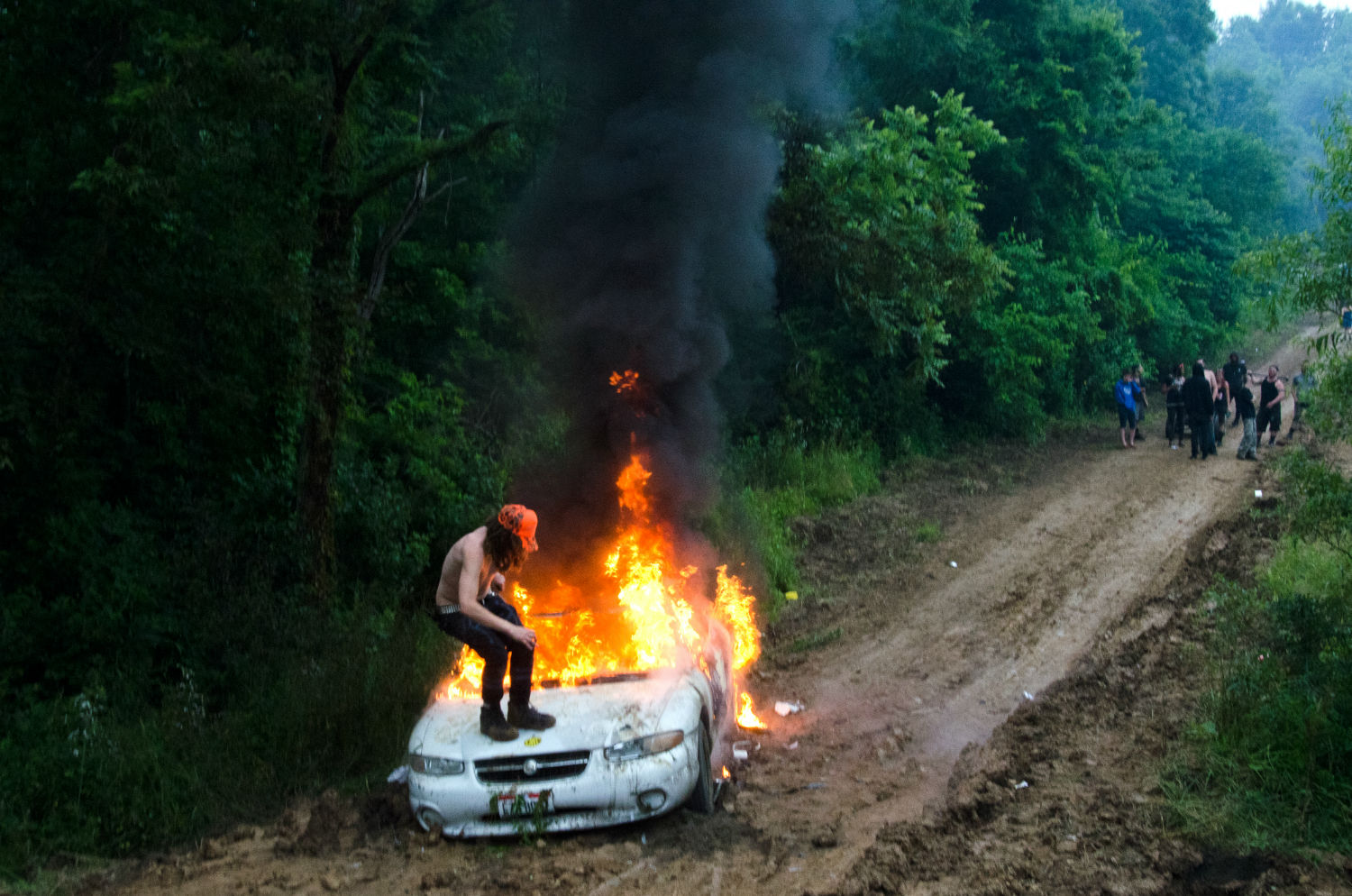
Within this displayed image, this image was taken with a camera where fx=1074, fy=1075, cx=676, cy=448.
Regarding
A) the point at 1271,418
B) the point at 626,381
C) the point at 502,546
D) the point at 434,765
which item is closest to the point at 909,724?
the point at 502,546

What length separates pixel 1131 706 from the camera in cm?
823

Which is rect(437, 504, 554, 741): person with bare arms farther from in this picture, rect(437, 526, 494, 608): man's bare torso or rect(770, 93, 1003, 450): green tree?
rect(770, 93, 1003, 450): green tree

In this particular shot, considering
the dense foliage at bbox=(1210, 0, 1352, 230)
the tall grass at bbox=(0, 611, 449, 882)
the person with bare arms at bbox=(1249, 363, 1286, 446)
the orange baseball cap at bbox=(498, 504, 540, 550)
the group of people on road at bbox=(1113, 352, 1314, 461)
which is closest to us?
the orange baseball cap at bbox=(498, 504, 540, 550)

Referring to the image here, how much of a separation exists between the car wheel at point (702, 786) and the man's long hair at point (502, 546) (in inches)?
60.9

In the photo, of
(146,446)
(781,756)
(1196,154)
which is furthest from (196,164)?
(1196,154)

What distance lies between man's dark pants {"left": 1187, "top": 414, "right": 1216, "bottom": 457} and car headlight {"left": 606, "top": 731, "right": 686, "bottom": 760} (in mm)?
14580

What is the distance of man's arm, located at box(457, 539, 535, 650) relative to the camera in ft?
20.6

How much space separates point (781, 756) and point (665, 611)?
135cm

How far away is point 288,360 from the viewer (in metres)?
11.0

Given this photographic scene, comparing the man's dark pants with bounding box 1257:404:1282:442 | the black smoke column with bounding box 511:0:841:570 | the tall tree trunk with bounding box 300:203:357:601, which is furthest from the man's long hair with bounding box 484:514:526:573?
the man's dark pants with bounding box 1257:404:1282:442

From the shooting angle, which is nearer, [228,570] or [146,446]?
[228,570]

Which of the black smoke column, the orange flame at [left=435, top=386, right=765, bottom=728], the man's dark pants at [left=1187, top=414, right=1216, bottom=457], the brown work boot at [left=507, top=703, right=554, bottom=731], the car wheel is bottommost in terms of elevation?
the car wheel

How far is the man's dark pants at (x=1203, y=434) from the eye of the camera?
17.8 m

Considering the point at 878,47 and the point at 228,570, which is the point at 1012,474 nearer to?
the point at 878,47
